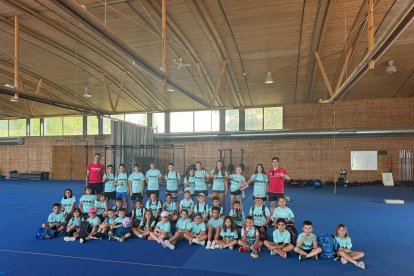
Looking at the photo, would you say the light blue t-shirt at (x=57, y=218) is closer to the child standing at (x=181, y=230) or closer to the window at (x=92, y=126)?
the child standing at (x=181, y=230)

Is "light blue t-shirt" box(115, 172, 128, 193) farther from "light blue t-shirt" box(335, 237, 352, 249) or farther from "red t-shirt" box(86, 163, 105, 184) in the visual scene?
"light blue t-shirt" box(335, 237, 352, 249)

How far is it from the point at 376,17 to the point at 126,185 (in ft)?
31.5

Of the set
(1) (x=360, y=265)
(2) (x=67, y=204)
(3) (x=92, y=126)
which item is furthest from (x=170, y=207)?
(3) (x=92, y=126)

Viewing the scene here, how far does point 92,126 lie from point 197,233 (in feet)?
50.3

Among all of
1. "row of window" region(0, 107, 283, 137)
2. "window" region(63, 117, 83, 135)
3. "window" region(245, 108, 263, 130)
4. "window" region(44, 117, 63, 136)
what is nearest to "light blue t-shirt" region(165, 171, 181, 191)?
"row of window" region(0, 107, 283, 137)

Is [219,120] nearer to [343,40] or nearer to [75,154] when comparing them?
[343,40]

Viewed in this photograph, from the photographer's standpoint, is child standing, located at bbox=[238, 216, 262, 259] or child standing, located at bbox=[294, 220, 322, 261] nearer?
child standing, located at bbox=[294, 220, 322, 261]

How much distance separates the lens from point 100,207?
7.00 meters

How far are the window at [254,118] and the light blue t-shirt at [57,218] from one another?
11.6 meters

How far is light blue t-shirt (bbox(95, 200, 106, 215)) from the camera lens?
22.8 ft

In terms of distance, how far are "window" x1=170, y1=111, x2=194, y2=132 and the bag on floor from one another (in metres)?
11.5

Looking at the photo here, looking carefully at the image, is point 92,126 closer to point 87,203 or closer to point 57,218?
point 87,203

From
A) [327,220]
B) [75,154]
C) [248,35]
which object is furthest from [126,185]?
[75,154]

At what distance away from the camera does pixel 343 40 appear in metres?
10.1
